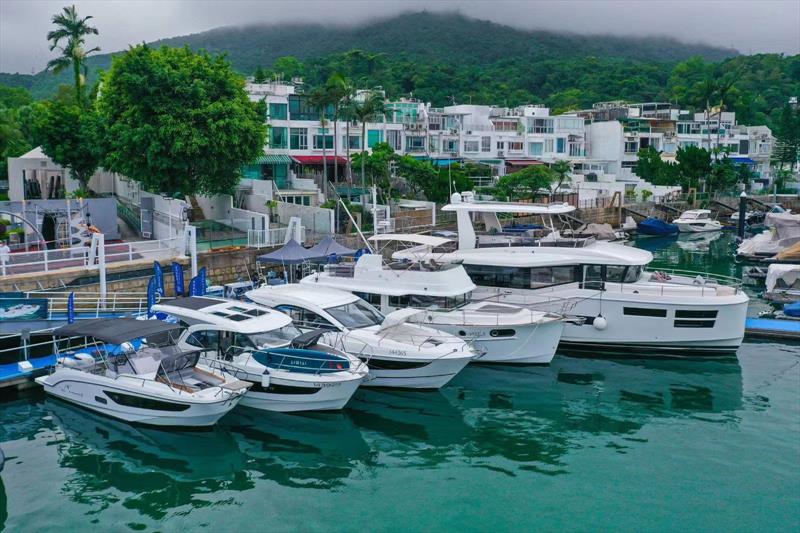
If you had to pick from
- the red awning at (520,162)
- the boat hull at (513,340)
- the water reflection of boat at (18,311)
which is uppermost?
the red awning at (520,162)

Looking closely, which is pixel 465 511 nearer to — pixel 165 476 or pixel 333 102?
pixel 165 476

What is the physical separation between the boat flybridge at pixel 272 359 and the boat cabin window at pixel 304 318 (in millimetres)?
1201

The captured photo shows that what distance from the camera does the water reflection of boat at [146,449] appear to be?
1620 cm

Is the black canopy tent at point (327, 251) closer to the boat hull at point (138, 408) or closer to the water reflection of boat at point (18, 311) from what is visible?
the water reflection of boat at point (18, 311)

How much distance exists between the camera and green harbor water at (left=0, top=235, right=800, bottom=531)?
1428 centimetres

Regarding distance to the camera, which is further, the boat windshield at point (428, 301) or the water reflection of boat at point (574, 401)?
the boat windshield at point (428, 301)

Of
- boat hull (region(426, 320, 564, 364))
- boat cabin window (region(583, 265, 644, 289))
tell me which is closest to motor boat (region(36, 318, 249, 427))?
boat hull (region(426, 320, 564, 364))

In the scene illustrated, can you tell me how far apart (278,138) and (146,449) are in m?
36.6

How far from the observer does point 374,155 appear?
4897cm

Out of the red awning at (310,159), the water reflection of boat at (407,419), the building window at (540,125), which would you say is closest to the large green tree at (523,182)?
the red awning at (310,159)

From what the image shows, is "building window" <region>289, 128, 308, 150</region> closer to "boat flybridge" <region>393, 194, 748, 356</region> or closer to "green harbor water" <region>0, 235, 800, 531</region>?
"boat flybridge" <region>393, 194, 748, 356</region>

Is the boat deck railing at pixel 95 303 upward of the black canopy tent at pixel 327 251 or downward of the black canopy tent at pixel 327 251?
downward

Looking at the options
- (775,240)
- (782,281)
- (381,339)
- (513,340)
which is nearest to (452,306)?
(513,340)

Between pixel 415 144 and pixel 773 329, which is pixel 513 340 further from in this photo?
pixel 415 144
